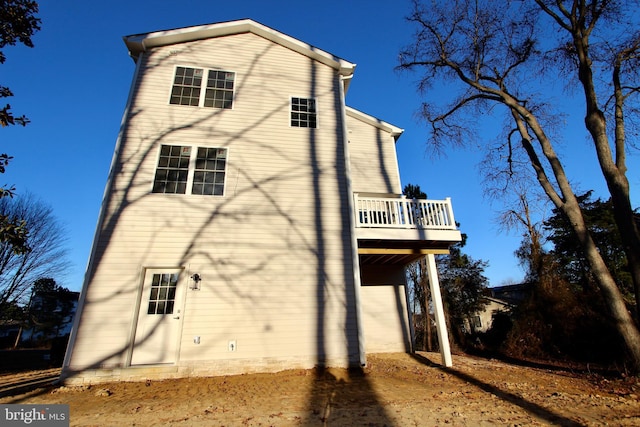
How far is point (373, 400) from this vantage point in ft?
15.3

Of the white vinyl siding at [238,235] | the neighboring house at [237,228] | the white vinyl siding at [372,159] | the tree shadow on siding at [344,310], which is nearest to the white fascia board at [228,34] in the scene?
the neighboring house at [237,228]

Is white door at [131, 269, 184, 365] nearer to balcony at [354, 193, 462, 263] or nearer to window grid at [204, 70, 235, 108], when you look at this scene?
balcony at [354, 193, 462, 263]

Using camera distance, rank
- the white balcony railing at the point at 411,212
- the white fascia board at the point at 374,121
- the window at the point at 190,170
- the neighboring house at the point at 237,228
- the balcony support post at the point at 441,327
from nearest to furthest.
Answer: the neighboring house at the point at 237,228 < the balcony support post at the point at 441,327 < the window at the point at 190,170 < the white balcony railing at the point at 411,212 < the white fascia board at the point at 374,121

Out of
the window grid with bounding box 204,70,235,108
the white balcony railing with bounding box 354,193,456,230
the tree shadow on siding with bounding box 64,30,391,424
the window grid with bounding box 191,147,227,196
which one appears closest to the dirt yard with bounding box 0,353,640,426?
the tree shadow on siding with bounding box 64,30,391,424

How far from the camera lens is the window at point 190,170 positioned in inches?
292

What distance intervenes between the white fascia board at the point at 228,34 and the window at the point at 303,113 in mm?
1655

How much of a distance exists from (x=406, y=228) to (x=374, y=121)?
5.37 metres

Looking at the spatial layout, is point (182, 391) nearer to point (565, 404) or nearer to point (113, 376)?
point (113, 376)

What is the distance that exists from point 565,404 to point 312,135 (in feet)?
25.2

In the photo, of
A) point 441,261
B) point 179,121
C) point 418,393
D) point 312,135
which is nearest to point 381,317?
point 418,393

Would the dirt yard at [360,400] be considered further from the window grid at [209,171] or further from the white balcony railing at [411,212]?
the window grid at [209,171]

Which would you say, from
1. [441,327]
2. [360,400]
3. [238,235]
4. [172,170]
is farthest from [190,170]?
[441,327]

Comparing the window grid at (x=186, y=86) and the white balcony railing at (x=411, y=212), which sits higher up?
the window grid at (x=186, y=86)

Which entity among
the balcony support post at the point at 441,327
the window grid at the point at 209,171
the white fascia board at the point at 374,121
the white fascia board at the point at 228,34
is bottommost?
the balcony support post at the point at 441,327
